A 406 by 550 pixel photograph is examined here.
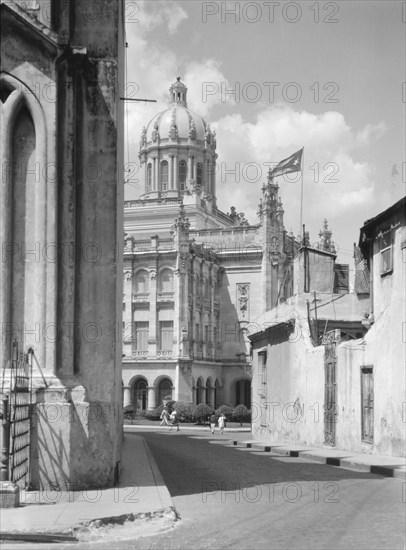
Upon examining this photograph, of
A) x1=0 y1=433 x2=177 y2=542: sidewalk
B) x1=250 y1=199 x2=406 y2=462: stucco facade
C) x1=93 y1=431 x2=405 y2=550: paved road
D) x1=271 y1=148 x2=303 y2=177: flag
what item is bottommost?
x1=93 y1=431 x2=405 y2=550: paved road

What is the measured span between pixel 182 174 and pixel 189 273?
1545 centimetres

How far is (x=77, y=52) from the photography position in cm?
1401

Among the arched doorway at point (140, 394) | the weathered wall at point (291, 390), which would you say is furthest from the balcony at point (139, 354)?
the weathered wall at point (291, 390)

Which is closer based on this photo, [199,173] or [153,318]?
[153,318]

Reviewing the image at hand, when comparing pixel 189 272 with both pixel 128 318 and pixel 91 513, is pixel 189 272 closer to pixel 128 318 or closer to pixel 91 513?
pixel 128 318

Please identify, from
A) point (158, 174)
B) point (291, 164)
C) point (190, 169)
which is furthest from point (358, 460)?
point (158, 174)

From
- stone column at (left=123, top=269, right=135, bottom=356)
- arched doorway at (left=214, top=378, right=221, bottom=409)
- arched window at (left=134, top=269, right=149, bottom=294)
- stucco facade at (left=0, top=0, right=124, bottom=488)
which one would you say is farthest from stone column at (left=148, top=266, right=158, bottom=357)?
stucco facade at (left=0, top=0, right=124, bottom=488)

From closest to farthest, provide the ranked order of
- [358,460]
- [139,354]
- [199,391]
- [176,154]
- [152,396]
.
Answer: [358,460]
[152,396]
[139,354]
[199,391]
[176,154]

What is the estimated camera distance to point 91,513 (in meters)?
11.0

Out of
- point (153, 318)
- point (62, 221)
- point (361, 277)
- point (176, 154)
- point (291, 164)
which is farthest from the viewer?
point (176, 154)

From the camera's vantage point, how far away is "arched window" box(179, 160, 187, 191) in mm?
84250

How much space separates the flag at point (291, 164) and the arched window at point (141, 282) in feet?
104

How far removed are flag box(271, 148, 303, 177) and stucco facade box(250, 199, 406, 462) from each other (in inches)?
291

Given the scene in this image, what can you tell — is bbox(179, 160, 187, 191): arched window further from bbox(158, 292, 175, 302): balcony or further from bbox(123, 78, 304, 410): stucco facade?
bbox(158, 292, 175, 302): balcony
